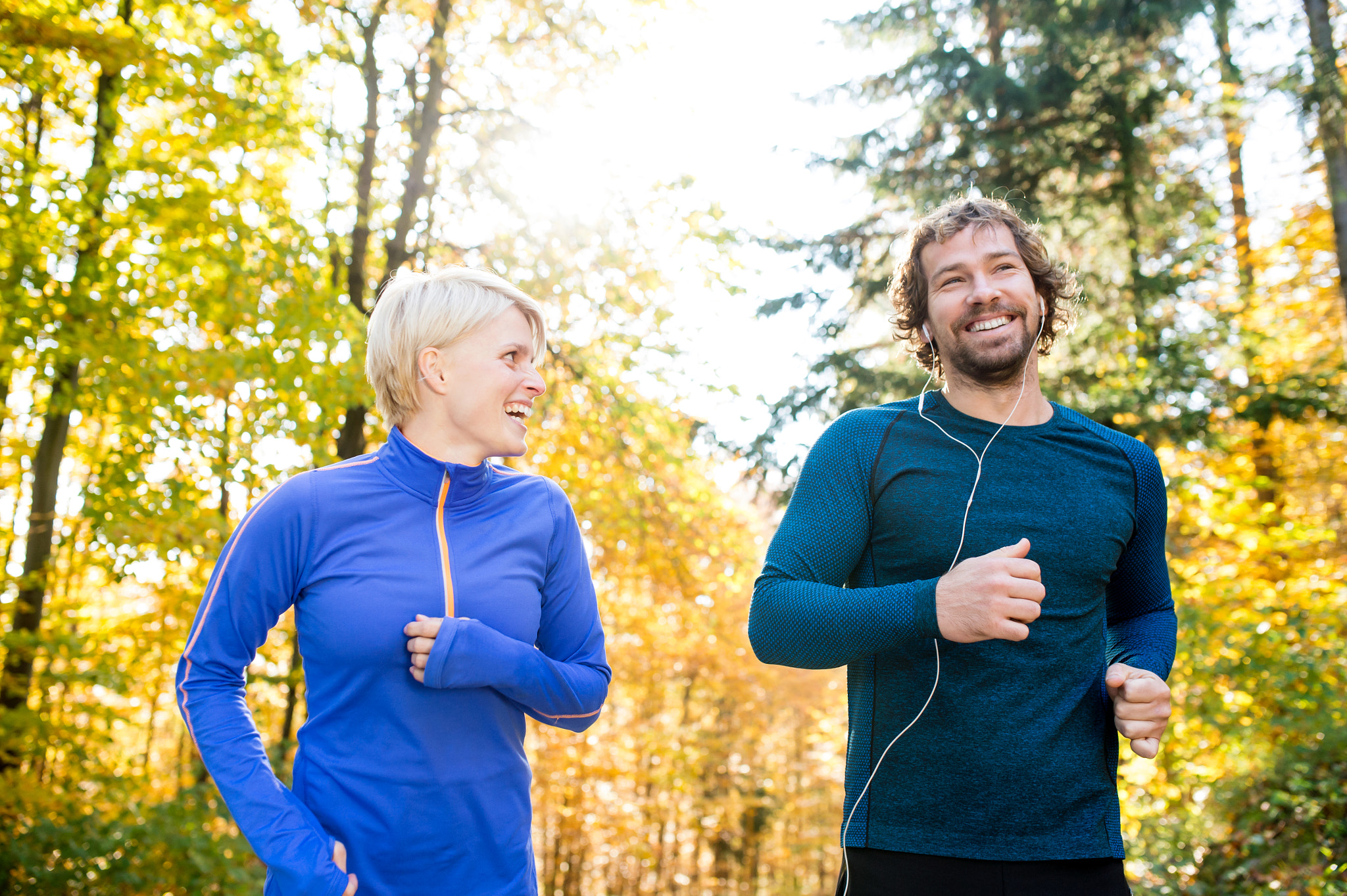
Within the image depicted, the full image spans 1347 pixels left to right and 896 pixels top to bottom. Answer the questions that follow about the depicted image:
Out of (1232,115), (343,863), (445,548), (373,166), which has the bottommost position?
(343,863)

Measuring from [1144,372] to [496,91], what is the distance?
20.2ft

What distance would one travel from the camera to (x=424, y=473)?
182 cm

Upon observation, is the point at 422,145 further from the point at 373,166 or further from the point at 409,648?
the point at 409,648

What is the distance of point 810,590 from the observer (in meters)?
1.65

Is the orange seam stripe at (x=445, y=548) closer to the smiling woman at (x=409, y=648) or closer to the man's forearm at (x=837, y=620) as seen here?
the smiling woman at (x=409, y=648)

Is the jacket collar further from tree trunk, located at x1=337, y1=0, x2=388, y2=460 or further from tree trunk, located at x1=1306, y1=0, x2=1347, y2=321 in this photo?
tree trunk, located at x1=1306, y1=0, x2=1347, y2=321

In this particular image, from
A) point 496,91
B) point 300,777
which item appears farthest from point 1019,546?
point 496,91

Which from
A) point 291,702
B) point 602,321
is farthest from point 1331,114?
point 291,702

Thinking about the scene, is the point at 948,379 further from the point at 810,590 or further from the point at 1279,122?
the point at 1279,122

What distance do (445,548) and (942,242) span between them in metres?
1.34

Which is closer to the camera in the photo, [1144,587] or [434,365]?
[434,365]

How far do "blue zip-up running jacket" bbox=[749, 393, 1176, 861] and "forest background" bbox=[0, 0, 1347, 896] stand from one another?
449 centimetres

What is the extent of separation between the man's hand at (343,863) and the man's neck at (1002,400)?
1517mm

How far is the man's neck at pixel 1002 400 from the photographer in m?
1.99
